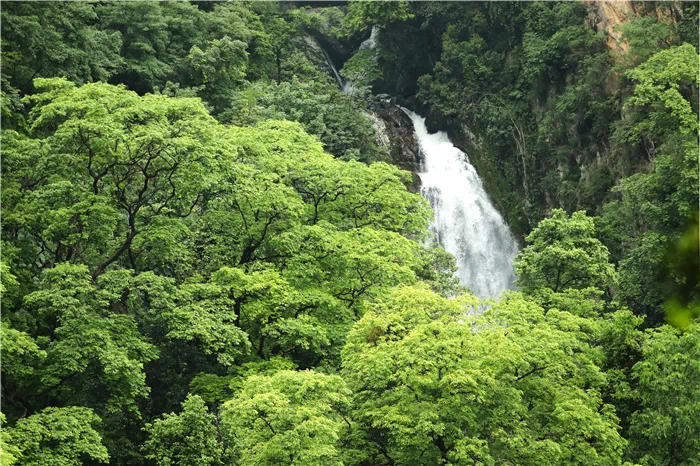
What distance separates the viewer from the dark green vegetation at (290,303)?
754 inches

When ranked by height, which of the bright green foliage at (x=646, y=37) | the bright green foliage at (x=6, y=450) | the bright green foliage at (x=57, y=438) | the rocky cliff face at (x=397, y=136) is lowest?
the bright green foliage at (x=57, y=438)

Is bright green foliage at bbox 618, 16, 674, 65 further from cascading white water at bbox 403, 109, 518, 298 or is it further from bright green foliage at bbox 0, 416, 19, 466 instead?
bright green foliage at bbox 0, 416, 19, 466

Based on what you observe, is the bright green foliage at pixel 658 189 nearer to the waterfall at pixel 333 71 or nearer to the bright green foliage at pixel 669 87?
the bright green foliage at pixel 669 87

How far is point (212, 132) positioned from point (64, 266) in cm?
542

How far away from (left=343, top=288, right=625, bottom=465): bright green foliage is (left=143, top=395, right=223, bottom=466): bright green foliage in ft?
10.2

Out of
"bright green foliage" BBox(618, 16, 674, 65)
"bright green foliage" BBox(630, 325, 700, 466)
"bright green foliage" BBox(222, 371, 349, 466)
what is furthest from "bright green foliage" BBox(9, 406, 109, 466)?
"bright green foliage" BBox(618, 16, 674, 65)

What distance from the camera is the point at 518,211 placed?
44.6 meters

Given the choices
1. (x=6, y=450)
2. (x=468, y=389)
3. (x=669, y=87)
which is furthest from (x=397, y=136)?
(x=6, y=450)

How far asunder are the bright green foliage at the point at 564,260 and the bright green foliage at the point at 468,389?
19.7 feet

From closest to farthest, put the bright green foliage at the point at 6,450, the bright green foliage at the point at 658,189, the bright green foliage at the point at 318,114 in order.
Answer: the bright green foliage at the point at 6,450
the bright green foliage at the point at 658,189
the bright green foliage at the point at 318,114

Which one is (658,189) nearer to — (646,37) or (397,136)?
(646,37)

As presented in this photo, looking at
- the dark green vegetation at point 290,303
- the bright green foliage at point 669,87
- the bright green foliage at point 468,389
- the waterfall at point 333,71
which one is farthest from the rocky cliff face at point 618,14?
the bright green foliage at point 468,389

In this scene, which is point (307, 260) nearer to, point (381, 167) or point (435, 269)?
point (381, 167)

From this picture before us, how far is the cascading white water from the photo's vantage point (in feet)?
138
